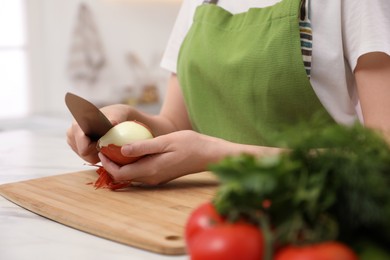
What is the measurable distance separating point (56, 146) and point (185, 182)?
0.65m

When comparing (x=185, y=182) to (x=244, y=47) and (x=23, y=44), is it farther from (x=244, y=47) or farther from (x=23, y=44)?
(x=23, y=44)

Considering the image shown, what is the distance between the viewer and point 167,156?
1121mm

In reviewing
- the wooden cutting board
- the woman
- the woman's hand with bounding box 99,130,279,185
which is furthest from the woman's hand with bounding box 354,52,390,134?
the wooden cutting board

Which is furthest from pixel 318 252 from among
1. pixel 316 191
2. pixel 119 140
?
pixel 119 140

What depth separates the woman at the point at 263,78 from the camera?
3.70ft

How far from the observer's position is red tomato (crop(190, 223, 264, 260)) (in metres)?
0.52

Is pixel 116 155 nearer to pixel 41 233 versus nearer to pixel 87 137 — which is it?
pixel 87 137

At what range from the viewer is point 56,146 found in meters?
1.73

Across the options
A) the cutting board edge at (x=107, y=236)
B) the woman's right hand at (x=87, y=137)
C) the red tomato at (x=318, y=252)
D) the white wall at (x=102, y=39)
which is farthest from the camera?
the white wall at (x=102, y=39)

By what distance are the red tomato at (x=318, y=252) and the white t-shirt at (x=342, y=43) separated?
2.17 feet

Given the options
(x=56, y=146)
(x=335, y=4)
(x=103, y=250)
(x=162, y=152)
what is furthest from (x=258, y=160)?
(x=56, y=146)

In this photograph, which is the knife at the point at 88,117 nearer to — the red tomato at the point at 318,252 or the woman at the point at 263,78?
the woman at the point at 263,78

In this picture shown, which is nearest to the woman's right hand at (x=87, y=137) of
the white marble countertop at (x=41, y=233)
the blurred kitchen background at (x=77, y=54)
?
the white marble countertop at (x=41, y=233)

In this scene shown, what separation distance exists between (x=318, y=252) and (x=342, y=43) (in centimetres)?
75
